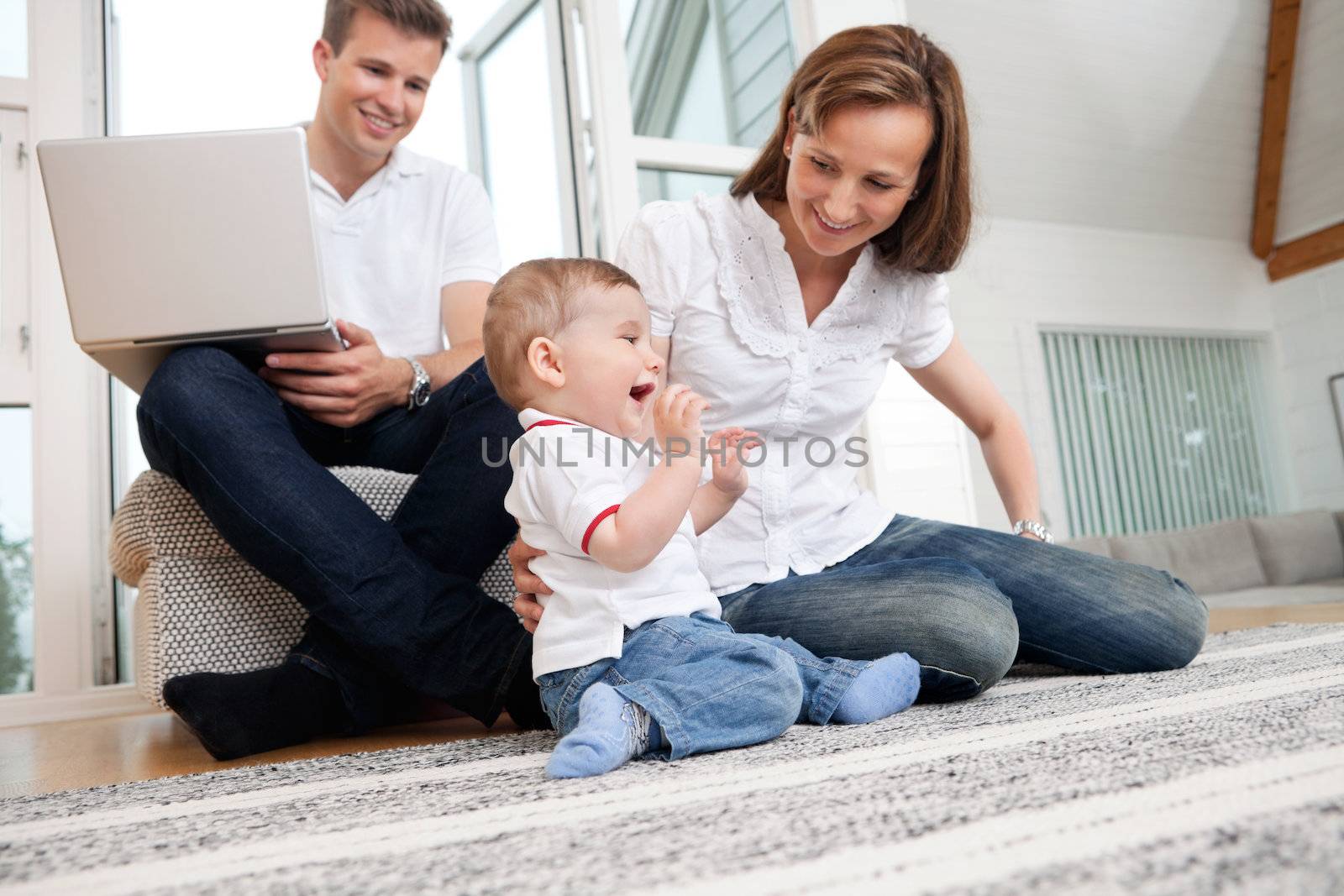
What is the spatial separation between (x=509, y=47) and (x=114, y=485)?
70.7 inches

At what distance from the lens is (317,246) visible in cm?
117

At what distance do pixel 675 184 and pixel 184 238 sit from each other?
6.14 feet

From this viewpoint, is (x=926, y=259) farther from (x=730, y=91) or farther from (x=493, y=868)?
(x=730, y=91)

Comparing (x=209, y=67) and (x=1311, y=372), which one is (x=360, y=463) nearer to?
(x=209, y=67)

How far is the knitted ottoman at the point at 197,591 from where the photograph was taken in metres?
1.28

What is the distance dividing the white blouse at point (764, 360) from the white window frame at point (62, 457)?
1889 millimetres

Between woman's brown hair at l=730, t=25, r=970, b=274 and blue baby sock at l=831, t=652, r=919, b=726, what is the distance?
1.82 feet

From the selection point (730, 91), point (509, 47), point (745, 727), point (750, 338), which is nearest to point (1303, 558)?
point (730, 91)

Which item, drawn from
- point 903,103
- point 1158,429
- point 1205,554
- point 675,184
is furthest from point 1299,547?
point 903,103

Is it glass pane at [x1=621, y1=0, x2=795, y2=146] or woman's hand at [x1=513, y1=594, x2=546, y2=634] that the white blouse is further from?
glass pane at [x1=621, y1=0, x2=795, y2=146]

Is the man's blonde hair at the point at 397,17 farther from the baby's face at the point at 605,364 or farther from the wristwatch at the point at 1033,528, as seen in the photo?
the wristwatch at the point at 1033,528

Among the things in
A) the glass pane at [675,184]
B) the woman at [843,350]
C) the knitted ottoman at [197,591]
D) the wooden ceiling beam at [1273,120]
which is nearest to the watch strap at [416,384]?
the knitted ottoman at [197,591]

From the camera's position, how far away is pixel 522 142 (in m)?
3.26

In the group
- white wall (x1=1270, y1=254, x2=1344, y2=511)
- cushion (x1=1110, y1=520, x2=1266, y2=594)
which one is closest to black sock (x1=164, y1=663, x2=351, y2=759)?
cushion (x1=1110, y1=520, x2=1266, y2=594)
